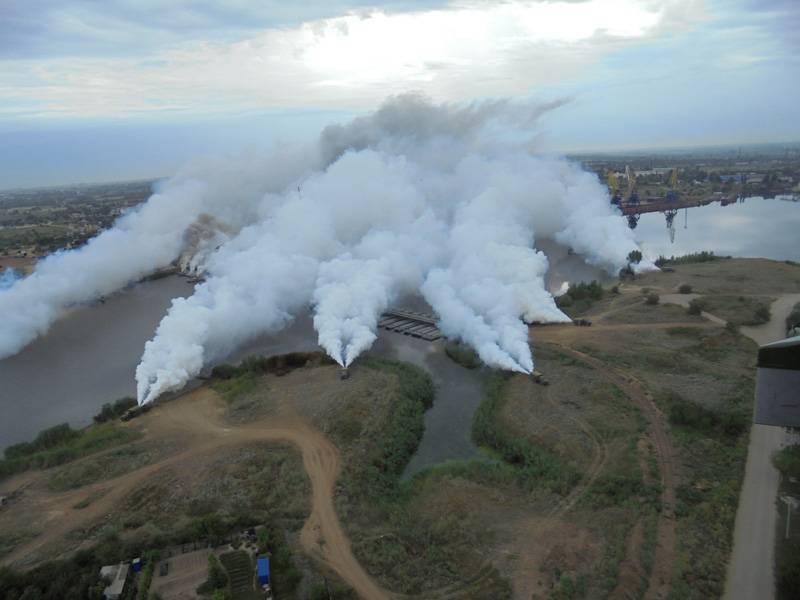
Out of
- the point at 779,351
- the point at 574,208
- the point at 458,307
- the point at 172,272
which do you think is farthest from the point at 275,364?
the point at 574,208

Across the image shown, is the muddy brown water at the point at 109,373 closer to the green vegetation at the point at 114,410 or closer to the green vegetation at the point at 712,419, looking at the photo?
the green vegetation at the point at 114,410

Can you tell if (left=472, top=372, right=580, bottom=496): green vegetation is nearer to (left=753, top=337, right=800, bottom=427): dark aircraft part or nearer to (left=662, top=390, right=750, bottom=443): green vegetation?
(left=662, top=390, right=750, bottom=443): green vegetation

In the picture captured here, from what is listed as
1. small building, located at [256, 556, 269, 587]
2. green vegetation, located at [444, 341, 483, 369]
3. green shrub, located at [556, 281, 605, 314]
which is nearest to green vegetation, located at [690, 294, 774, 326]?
green shrub, located at [556, 281, 605, 314]

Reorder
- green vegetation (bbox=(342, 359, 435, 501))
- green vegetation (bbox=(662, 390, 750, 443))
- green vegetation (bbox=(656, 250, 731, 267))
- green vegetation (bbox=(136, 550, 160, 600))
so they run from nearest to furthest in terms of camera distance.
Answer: green vegetation (bbox=(136, 550, 160, 600)) < green vegetation (bbox=(342, 359, 435, 501)) < green vegetation (bbox=(662, 390, 750, 443)) < green vegetation (bbox=(656, 250, 731, 267))

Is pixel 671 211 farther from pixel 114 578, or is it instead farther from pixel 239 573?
pixel 114 578

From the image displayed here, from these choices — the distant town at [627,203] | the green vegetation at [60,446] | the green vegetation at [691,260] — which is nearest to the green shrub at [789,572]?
the green vegetation at [60,446]

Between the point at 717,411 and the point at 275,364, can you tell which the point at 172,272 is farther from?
the point at 717,411
